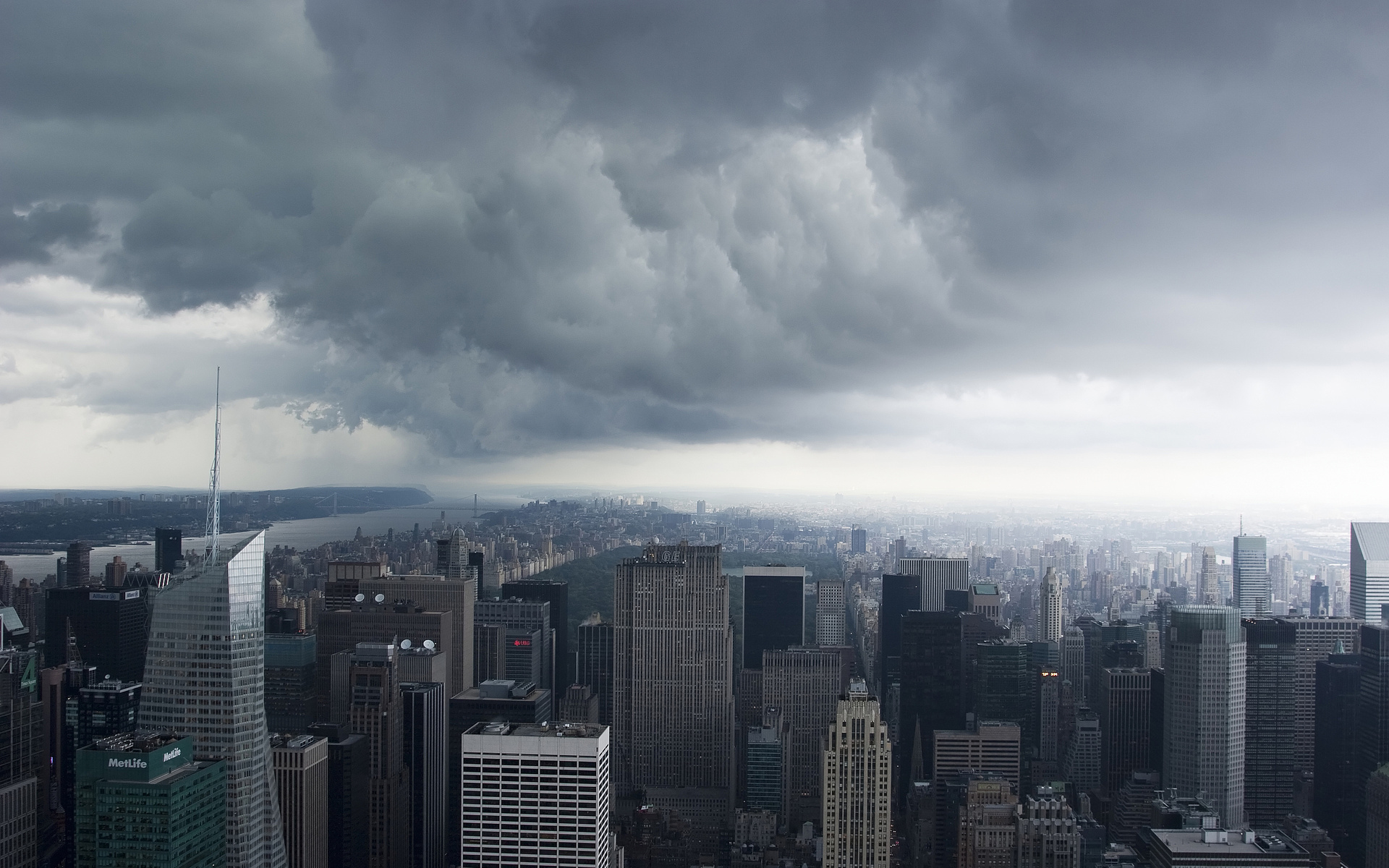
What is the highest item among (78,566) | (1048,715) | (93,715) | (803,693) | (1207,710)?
(78,566)

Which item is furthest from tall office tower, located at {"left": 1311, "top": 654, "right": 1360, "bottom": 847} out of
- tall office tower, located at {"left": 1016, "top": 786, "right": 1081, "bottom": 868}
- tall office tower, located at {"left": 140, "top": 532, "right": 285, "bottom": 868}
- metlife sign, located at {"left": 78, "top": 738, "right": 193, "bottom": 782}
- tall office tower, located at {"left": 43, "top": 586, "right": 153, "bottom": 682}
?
tall office tower, located at {"left": 43, "top": 586, "right": 153, "bottom": 682}

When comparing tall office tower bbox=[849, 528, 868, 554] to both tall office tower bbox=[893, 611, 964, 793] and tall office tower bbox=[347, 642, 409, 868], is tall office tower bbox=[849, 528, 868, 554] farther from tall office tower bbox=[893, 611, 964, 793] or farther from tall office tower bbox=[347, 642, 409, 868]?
tall office tower bbox=[347, 642, 409, 868]

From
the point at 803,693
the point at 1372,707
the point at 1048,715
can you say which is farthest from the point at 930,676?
the point at 1372,707

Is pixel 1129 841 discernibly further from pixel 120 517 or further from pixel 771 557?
pixel 120 517

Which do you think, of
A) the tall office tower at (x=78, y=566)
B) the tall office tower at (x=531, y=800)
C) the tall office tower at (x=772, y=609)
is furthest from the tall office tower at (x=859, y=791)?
the tall office tower at (x=78, y=566)

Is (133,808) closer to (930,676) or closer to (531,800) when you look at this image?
(531,800)

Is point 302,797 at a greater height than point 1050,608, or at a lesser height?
lesser

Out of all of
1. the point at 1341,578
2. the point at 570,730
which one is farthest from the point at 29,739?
the point at 1341,578
